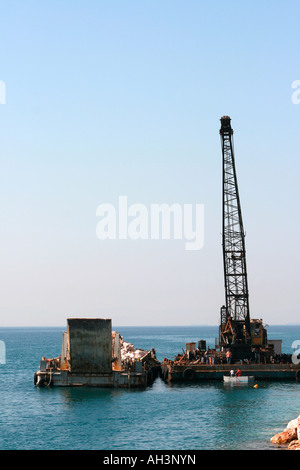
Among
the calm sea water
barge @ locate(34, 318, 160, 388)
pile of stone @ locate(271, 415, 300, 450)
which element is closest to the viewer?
pile of stone @ locate(271, 415, 300, 450)

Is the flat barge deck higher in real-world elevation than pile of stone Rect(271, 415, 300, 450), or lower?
higher

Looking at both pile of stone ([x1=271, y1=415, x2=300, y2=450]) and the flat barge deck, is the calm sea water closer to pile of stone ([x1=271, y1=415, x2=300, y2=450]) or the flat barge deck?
pile of stone ([x1=271, y1=415, x2=300, y2=450])

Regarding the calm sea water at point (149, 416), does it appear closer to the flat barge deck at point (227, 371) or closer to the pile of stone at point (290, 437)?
the pile of stone at point (290, 437)

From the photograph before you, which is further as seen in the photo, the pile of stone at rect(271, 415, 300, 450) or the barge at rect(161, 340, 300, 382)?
the barge at rect(161, 340, 300, 382)

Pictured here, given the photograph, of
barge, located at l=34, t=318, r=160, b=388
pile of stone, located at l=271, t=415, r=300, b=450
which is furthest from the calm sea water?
barge, located at l=34, t=318, r=160, b=388

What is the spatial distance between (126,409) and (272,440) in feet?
60.7

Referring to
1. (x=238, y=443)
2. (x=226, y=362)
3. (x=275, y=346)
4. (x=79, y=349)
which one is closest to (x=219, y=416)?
(x=238, y=443)

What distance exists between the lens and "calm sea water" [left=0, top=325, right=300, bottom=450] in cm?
4412

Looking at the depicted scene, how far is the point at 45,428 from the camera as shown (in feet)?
163

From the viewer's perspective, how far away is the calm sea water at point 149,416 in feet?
145

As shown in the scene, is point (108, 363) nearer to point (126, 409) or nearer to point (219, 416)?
point (126, 409)

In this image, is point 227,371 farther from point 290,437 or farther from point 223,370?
point 290,437
